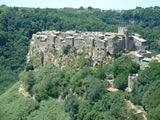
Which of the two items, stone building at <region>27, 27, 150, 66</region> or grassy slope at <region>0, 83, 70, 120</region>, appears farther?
stone building at <region>27, 27, 150, 66</region>

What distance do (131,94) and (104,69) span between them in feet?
18.2

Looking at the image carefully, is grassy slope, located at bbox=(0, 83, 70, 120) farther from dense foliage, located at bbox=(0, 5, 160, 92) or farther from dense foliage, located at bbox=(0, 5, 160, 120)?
dense foliage, located at bbox=(0, 5, 160, 92)

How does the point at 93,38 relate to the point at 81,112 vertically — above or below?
above

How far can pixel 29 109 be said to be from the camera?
1320 inches

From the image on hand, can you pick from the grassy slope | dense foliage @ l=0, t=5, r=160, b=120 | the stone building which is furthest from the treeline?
the stone building

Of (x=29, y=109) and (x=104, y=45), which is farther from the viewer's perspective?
(x=29, y=109)

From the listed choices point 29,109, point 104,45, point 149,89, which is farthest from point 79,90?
point 149,89

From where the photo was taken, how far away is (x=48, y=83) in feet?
111

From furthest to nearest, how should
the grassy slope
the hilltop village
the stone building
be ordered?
the stone building < the hilltop village < the grassy slope

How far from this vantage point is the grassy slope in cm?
3148

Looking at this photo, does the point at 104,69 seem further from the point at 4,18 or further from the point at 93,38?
the point at 4,18

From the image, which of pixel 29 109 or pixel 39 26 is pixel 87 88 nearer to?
pixel 29 109

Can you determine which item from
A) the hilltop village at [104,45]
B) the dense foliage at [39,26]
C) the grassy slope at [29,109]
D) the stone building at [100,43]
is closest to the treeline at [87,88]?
the grassy slope at [29,109]

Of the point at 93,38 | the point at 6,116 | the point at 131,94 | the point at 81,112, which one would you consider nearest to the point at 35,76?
the point at 6,116
